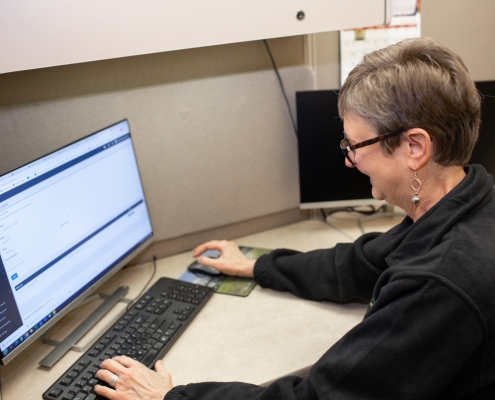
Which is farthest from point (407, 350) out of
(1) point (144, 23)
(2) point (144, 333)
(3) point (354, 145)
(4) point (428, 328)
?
(1) point (144, 23)

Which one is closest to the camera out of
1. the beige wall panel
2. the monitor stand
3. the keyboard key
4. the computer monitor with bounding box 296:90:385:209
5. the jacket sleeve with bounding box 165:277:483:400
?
the jacket sleeve with bounding box 165:277:483:400

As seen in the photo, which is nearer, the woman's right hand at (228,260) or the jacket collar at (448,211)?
the jacket collar at (448,211)

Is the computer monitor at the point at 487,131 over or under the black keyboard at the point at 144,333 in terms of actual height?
over

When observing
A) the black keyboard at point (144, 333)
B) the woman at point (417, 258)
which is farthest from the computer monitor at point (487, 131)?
the black keyboard at point (144, 333)

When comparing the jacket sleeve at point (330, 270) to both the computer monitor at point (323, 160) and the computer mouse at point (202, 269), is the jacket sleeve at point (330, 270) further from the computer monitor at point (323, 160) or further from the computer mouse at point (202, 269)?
the computer monitor at point (323, 160)

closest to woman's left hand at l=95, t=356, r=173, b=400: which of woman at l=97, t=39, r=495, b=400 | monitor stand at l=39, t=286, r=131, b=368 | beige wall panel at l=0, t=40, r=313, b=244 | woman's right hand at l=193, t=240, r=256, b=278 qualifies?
woman at l=97, t=39, r=495, b=400

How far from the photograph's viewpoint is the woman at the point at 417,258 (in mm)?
717

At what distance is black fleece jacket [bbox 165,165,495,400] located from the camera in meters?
0.71

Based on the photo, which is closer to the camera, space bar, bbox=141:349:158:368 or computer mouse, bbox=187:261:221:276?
space bar, bbox=141:349:158:368

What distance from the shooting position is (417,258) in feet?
2.55

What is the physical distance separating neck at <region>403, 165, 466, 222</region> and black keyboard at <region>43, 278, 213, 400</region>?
602 mm

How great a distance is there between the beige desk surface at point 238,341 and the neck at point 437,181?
388mm

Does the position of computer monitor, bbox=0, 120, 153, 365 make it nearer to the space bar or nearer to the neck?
the space bar

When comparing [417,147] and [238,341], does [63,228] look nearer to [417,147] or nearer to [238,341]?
[238,341]
